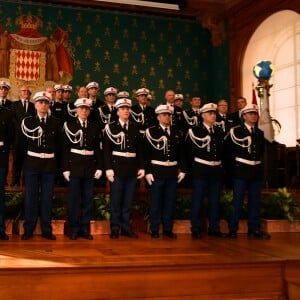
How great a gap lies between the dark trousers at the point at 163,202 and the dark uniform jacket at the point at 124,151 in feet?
0.92

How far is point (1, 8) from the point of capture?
994cm

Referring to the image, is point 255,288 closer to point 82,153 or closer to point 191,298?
point 191,298

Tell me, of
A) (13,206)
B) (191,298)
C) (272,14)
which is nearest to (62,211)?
(13,206)

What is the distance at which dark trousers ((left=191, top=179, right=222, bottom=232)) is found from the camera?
5.42 m

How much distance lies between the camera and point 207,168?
542 cm

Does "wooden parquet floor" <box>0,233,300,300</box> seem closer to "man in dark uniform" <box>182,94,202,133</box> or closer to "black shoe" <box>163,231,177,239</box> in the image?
"black shoe" <box>163,231,177,239</box>

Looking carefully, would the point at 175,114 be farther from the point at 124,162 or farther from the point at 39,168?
the point at 39,168

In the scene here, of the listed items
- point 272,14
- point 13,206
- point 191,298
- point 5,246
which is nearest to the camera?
point 191,298

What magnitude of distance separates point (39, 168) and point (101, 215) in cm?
101

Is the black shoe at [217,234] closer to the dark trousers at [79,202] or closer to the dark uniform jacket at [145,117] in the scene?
the dark trousers at [79,202]

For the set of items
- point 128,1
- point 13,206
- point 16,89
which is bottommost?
point 13,206

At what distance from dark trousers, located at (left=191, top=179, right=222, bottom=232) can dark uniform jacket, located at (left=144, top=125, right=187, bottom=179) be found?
9.7 inches

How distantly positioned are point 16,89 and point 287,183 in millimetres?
5395

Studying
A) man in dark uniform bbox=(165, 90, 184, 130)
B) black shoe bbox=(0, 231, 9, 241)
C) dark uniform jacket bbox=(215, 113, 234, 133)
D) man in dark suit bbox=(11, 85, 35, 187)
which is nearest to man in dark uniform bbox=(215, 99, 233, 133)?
dark uniform jacket bbox=(215, 113, 234, 133)
